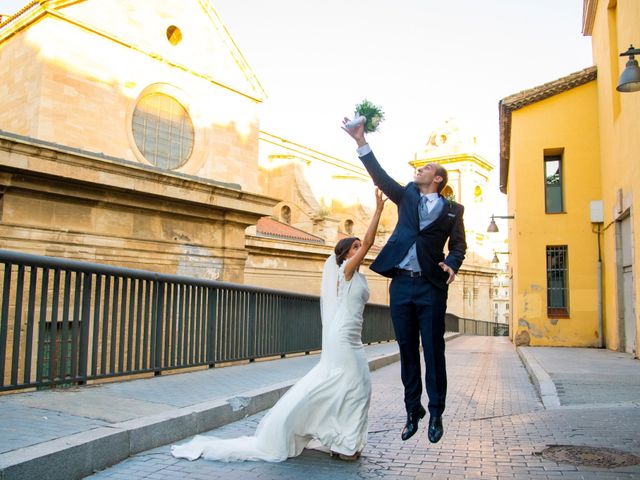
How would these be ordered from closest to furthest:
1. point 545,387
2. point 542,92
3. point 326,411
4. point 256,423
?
1. point 326,411
2. point 256,423
3. point 545,387
4. point 542,92

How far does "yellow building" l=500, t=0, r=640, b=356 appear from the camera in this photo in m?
18.8

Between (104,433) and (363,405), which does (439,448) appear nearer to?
(363,405)

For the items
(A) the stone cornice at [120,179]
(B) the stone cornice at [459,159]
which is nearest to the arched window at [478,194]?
(B) the stone cornice at [459,159]

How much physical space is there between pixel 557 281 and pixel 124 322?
16817 mm

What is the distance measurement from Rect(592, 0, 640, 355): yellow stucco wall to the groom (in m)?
10.7

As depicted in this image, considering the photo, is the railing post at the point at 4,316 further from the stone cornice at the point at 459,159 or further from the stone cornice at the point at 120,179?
the stone cornice at the point at 459,159

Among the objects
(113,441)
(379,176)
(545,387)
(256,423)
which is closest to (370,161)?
(379,176)

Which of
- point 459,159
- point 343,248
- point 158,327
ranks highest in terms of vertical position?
point 459,159

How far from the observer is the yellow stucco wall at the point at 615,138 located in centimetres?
1370

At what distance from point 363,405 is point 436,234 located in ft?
4.93

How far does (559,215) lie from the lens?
20391mm

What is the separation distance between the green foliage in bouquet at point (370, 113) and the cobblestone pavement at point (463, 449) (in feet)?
8.59

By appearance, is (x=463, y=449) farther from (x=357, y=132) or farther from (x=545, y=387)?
(x=545, y=387)

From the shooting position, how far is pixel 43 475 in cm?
372
